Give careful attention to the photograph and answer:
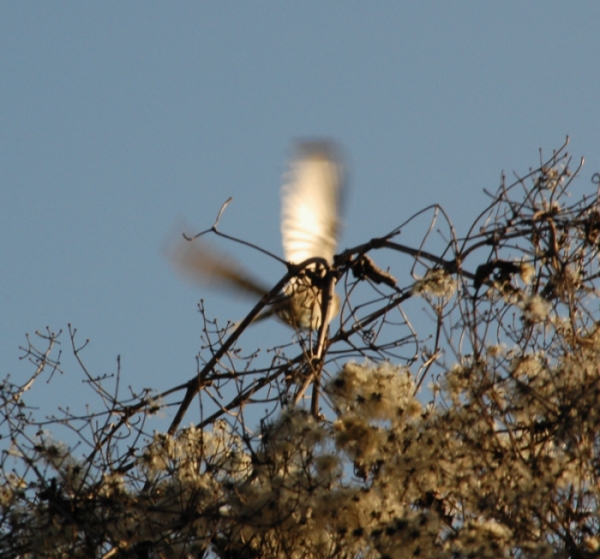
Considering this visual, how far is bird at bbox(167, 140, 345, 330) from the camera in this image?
4.28m

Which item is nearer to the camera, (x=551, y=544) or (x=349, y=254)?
(x=551, y=544)

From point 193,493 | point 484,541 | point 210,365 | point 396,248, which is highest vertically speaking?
point 396,248

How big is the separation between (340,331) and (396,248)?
38cm

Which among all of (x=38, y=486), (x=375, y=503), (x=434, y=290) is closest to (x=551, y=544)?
(x=375, y=503)

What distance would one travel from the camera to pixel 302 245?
15.0 feet

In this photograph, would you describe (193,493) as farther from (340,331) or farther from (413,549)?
(340,331)

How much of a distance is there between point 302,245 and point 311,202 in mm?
175

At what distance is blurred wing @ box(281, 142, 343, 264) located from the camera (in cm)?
450

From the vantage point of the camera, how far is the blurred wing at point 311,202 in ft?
14.8

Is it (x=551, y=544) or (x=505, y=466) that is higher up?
(x=505, y=466)

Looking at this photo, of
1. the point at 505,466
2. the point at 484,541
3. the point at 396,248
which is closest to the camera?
the point at 484,541

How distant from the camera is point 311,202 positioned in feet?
15.0

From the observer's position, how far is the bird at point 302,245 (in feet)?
14.0

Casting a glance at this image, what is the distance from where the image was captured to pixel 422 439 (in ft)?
11.1
